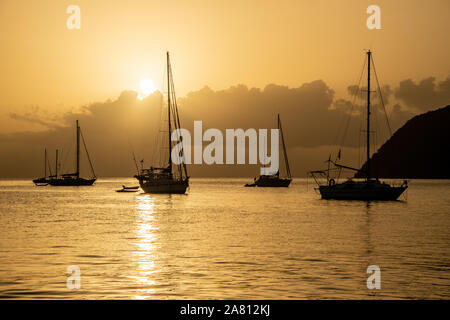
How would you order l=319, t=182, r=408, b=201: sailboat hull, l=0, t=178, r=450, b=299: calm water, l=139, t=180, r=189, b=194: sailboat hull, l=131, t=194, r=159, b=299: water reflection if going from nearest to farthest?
l=0, t=178, r=450, b=299: calm water, l=131, t=194, r=159, b=299: water reflection, l=319, t=182, r=408, b=201: sailboat hull, l=139, t=180, r=189, b=194: sailboat hull

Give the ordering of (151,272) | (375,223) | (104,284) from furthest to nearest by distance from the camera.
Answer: (375,223) → (151,272) → (104,284)

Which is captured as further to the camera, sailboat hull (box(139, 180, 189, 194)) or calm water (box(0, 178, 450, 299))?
sailboat hull (box(139, 180, 189, 194))

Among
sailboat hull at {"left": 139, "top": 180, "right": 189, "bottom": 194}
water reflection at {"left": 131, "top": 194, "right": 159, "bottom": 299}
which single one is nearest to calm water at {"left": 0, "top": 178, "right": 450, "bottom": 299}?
water reflection at {"left": 131, "top": 194, "right": 159, "bottom": 299}

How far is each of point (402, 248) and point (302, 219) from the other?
23.8 meters

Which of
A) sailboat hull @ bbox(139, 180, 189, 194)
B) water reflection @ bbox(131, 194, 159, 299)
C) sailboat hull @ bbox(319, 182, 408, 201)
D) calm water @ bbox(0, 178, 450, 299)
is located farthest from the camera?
sailboat hull @ bbox(139, 180, 189, 194)

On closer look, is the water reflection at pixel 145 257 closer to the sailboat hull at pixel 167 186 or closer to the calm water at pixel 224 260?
the calm water at pixel 224 260

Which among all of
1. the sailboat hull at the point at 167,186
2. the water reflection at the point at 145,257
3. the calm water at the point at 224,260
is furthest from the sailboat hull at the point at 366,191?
the water reflection at the point at 145,257

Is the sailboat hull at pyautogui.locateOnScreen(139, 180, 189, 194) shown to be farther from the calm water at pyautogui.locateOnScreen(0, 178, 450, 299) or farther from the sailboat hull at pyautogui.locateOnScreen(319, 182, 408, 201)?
the calm water at pyautogui.locateOnScreen(0, 178, 450, 299)

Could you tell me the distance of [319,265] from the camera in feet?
79.3

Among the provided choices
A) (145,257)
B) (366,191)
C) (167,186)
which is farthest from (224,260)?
(167,186)

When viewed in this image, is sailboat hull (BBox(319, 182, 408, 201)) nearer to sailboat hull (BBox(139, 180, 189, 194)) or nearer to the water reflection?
sailboat hull (BBox(139, 180, 189, 194))
